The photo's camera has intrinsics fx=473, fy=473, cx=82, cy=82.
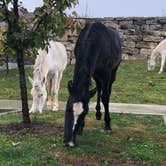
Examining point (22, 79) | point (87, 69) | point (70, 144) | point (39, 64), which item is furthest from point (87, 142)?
point (39, 64)

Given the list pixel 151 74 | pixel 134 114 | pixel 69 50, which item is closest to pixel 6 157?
pixel 134 114

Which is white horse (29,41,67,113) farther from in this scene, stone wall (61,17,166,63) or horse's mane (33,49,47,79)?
stone wall (61,17,166,63)

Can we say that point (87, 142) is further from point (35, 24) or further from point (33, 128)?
point (35, 24)

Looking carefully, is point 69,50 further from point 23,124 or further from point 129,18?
point 23,124

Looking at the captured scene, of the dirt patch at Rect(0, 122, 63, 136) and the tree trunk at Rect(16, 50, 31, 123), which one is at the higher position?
the tree trunk at Rect(16, 50, 31, 123)

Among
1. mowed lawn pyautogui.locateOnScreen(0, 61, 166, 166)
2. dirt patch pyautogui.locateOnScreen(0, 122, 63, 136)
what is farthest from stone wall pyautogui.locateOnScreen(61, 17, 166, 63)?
dirt patch pyautogui.locateOnScreen(0, 122, 63, 136)

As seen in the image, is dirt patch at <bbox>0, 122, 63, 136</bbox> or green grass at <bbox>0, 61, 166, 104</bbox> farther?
green grass at <bbox>0, 61, 166, 104</bbox>

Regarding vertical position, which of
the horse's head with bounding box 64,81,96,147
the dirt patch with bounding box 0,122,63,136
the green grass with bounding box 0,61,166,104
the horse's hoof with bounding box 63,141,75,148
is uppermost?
the horse's head with bounding box 64,81,96,147

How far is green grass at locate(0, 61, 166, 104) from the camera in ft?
40.8

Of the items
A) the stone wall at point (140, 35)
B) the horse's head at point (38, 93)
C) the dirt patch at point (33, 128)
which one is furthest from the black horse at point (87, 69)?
the stone wall at point (140, 35)

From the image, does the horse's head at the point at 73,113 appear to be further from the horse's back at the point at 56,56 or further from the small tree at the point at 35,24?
the horse's back at the point at 56,56

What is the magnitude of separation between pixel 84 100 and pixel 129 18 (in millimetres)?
14386

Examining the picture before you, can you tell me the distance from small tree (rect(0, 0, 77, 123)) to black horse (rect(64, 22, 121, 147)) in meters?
0.46

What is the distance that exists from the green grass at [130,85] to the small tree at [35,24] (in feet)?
16.5
